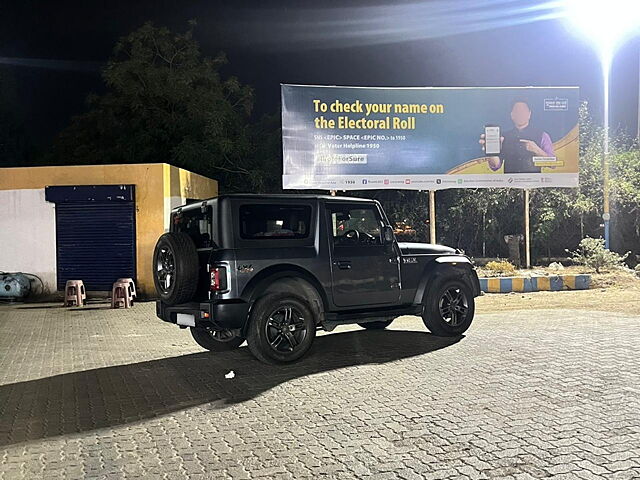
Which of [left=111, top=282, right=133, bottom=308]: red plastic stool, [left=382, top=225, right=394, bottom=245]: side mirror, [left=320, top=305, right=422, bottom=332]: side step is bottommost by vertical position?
[left=111, top=282, right=133, bottom=308]: red plastic stool

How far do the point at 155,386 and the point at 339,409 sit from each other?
2246 millimetres

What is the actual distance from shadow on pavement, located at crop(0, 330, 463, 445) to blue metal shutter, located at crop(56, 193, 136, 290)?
8.17 m

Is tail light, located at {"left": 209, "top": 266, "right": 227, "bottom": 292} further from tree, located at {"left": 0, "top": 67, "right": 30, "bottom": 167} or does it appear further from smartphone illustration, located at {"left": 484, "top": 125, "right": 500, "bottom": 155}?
tree, located at {"left": 0, "top": 67, "right": 30, "bottom": 167}

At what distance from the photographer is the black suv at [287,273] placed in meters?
7.40

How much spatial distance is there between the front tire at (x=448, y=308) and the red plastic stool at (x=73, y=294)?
9.25 metres

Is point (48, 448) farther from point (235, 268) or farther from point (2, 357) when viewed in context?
point (2, 357)

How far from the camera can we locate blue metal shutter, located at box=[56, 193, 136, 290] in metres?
16.1

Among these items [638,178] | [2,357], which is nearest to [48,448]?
[2,357]

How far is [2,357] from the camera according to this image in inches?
350

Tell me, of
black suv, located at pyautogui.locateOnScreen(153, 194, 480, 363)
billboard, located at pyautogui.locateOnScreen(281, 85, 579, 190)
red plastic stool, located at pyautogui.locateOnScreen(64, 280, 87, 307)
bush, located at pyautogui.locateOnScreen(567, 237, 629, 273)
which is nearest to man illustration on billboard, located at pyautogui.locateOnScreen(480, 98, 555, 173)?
billboard, located at pyautogui.locateOnScreen(281, 85, 579, 190)

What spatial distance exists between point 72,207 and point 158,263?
9.43 meters

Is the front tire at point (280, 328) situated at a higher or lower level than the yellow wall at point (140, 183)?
lower

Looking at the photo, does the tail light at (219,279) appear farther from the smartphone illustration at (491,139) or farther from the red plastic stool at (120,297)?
the smartphone illustration at (491,139)

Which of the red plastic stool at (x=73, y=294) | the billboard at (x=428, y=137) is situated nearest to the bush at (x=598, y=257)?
the billboard at (x=428, y=137)
